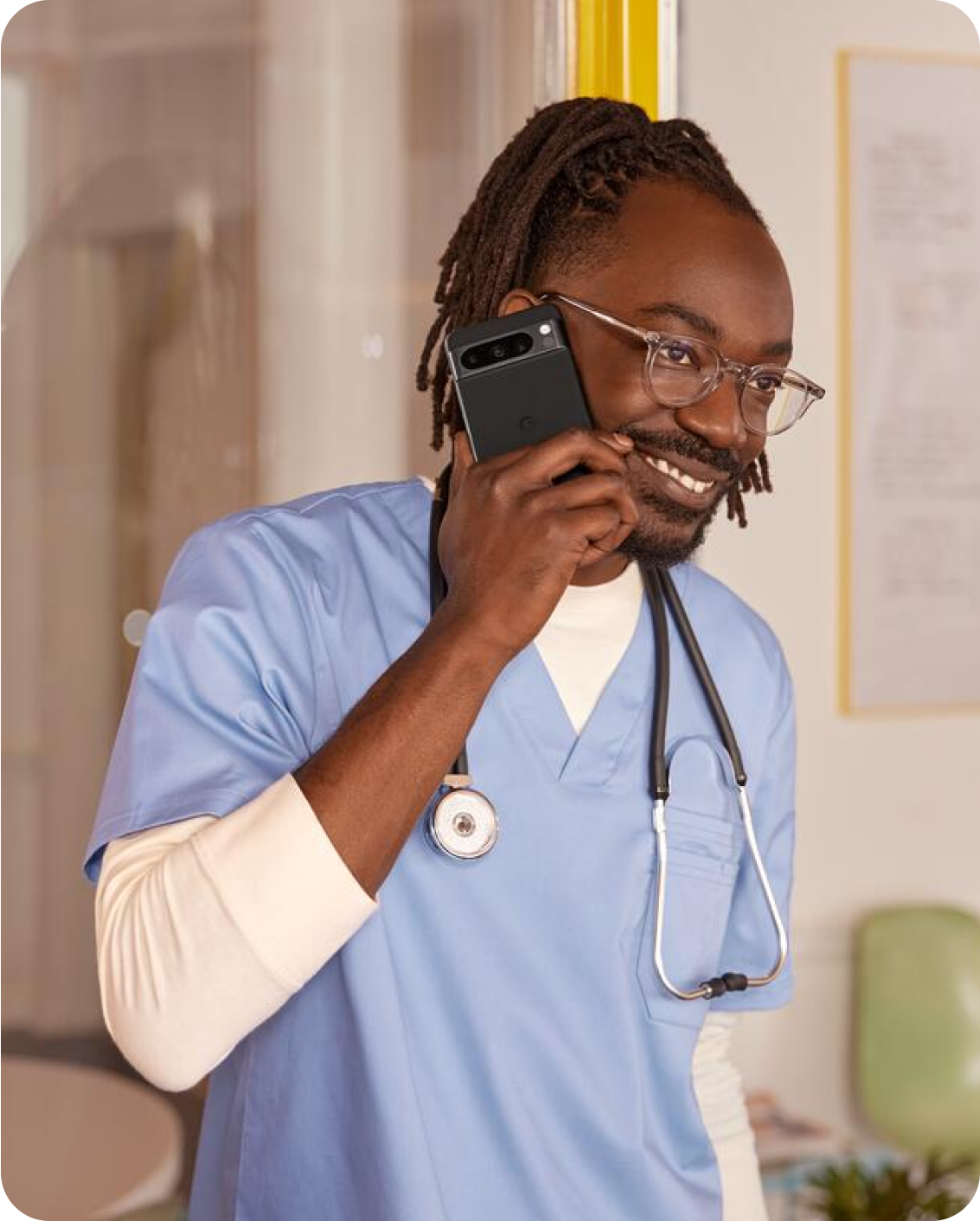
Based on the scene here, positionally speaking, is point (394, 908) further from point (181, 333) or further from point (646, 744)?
point (181, 333)

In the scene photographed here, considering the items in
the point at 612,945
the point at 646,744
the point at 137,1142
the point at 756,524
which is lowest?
the point at 137,1142

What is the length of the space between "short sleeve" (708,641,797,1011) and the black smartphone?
323mm

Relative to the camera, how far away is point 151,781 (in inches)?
32.6

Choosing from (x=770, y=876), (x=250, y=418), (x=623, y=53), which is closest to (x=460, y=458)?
(x=770, y=876)

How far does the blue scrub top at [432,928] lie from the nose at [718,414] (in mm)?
193

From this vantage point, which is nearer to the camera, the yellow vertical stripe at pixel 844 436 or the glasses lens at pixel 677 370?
the glasses lens at pixel 677 370

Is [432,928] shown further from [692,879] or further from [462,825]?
[692,879]

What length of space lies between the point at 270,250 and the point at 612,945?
58.3 inches

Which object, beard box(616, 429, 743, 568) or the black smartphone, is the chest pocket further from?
the black smartphone

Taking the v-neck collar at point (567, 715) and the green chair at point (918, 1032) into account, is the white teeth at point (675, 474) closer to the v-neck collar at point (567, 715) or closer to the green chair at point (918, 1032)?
the v-neck collar at point (567, 715)

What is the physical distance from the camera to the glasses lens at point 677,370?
91 cm

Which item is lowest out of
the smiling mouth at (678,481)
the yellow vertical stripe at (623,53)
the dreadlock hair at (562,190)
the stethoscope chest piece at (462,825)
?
the stethoscope chest piece at (462,825)

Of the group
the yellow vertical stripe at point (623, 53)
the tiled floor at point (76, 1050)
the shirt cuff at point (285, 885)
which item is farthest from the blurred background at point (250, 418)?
the shirt cuff at point (285, 885)

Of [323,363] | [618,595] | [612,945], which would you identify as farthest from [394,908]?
[323,363]
